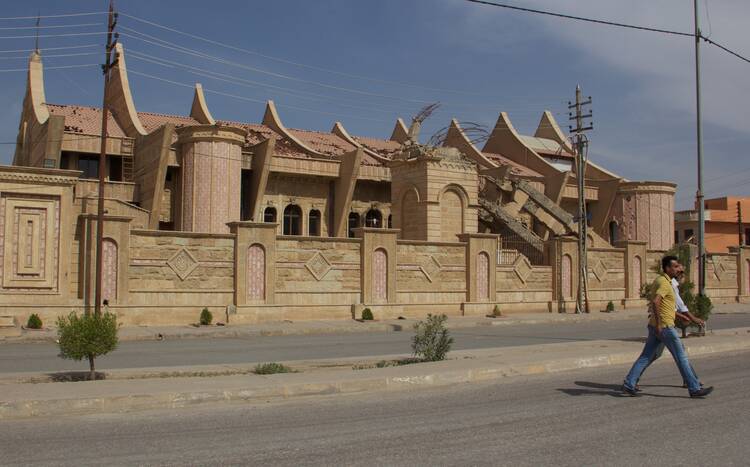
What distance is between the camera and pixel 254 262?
22.5 meters

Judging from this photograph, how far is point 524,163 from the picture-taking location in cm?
4953

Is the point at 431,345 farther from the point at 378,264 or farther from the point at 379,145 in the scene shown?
the point at 379,145

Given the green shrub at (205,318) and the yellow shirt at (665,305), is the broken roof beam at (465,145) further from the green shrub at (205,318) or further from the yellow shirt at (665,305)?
the yellow shirt at (665,305)

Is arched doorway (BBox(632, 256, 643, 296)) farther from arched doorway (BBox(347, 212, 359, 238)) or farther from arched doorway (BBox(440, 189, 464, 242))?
arched doorway (BBox(347, 212, 359, 238))

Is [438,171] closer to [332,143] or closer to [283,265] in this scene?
[283,265]

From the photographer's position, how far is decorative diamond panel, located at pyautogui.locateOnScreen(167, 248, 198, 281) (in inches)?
838

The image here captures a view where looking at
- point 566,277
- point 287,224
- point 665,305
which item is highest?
point 287,224

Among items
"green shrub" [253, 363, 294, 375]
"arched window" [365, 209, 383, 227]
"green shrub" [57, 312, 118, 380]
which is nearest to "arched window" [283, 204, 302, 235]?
"arched window" [365, 209, 383, 227]

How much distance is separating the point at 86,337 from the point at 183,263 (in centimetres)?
1109

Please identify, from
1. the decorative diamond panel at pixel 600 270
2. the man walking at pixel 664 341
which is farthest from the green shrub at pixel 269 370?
the decorative diamond panel at pixel 600 270

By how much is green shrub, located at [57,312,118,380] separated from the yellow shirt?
299 inches

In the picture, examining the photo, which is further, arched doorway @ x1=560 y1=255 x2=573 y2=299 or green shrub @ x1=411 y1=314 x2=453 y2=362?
arched doorway @ x1=560 y1=255 x2=573 y2=299

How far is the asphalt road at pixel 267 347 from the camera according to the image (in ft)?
43.5

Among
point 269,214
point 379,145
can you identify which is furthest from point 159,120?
point 379,145
